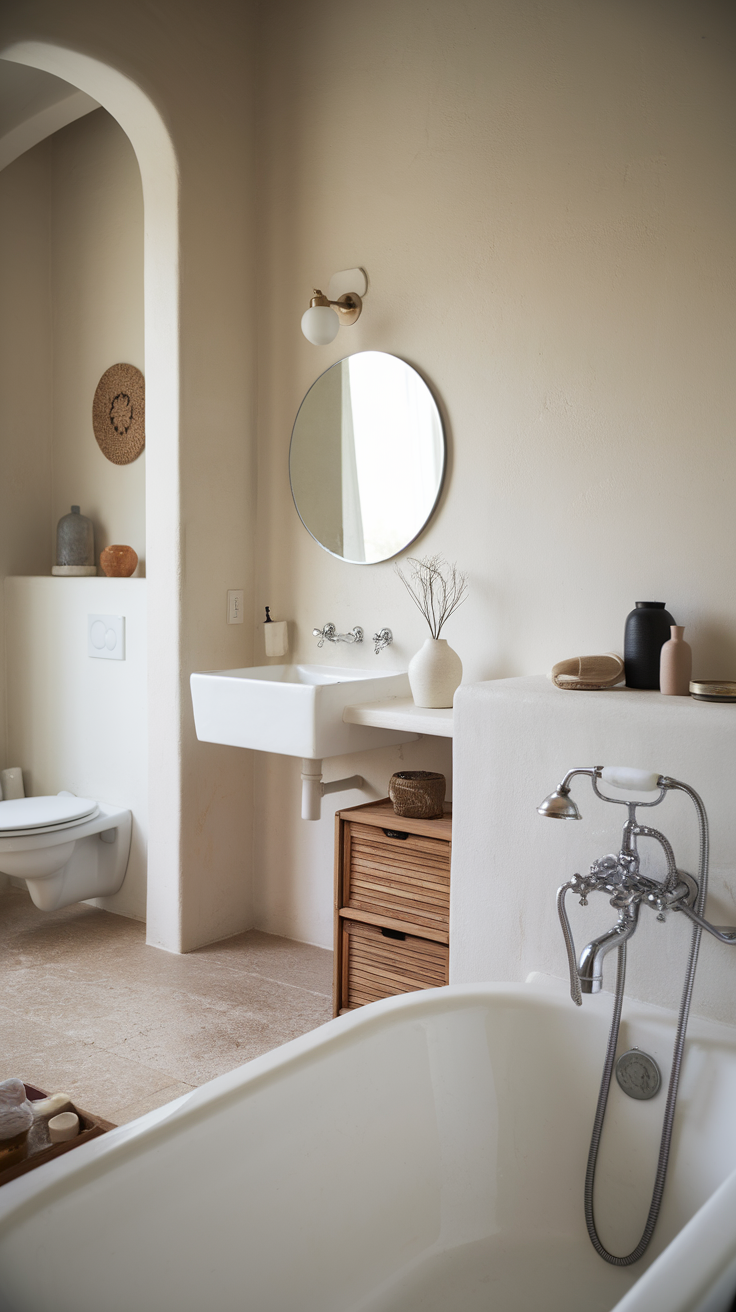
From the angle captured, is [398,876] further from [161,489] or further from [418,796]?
[161,489]

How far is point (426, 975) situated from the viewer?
8.06ft

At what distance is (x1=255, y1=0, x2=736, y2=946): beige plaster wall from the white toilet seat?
677mm

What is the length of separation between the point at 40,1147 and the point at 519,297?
2.20 metres

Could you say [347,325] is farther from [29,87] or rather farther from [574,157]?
[29,87]

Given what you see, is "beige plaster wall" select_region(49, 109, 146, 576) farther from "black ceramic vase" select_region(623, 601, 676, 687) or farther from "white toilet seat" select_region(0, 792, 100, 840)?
"black ceramic vase" select_region(623, 601, 676, 687)

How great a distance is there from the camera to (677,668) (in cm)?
200

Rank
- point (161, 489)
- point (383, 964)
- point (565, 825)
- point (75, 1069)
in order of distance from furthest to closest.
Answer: point (161, 489) < point (383, 964) < point (75, 1069) < point (565, 825)

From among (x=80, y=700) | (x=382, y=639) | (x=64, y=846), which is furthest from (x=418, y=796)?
(x=80, y=700)

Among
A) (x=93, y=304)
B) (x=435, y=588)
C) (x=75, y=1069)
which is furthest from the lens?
(x=93, y=304)

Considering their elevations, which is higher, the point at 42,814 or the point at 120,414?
the point at 120,414

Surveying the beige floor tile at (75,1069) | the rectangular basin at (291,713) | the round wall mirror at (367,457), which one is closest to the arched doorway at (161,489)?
the rectangular basin at (291,713)

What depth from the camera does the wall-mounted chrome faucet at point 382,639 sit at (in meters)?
2.87

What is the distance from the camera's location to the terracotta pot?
3.50 metres

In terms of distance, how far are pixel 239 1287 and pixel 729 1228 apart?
647mm
